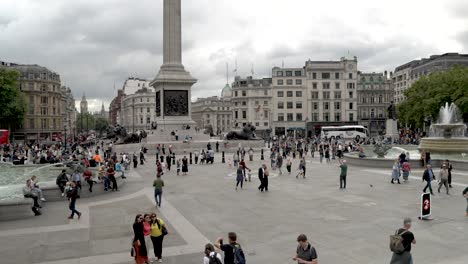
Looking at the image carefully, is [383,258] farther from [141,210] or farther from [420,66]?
[420,66]

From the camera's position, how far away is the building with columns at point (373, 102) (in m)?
106

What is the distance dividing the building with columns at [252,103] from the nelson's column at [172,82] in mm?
55868

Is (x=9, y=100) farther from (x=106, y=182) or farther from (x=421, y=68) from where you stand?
(x=421, y=68)

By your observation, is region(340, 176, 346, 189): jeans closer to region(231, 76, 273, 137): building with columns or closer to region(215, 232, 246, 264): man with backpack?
region(215, 232, 246, 264): man with backpack

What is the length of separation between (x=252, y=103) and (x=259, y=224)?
9938cm

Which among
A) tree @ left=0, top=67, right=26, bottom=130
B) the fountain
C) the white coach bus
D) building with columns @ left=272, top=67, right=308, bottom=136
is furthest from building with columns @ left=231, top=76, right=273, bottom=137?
the fountain

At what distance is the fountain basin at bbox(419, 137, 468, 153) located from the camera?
1368 inches

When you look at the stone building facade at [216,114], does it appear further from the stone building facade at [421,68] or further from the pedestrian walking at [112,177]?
the pedestrian walking at [112,177]

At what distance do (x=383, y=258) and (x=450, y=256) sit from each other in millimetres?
1733

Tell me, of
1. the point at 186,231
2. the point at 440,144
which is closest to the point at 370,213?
the point at 186,231

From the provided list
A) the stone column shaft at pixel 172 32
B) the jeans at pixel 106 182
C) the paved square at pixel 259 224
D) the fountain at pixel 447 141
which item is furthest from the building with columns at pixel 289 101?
the jeans at pixel 106 182

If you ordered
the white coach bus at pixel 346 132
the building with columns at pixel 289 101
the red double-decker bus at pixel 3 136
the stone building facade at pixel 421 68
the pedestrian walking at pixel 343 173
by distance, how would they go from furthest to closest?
the stone building facade at pixel 421 68
the building with columns at pixel 289 101
the white coach bus at pixel 346 132
the red double-decker bus at pixel 3 136
the pedestrian walking at pixel 343 173

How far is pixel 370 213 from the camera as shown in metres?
15.0

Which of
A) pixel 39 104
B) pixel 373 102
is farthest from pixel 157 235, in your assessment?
pixel 373 102
